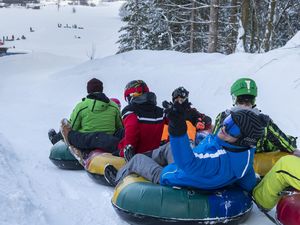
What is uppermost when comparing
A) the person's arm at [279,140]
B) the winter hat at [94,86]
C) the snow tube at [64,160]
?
the winter hat at [94,86]

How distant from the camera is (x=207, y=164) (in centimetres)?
391

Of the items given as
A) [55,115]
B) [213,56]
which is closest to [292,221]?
[55,115]

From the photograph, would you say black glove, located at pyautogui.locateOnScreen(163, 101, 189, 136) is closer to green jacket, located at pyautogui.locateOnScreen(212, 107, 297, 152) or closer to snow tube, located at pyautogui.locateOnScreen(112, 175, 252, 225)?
snow tube, located at pyautogui.locateOnScreen(112, 175, 252, 225)

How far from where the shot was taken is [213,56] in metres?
14.1

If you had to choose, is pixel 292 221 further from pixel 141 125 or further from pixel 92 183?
pixel 92 183

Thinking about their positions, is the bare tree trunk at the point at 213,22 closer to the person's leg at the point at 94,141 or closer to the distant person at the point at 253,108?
the person's leg at the point at 94,141

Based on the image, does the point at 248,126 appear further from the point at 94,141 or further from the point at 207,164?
the point at 94,141

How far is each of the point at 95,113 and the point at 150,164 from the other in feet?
6.88

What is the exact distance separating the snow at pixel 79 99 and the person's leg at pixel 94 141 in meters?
0.42

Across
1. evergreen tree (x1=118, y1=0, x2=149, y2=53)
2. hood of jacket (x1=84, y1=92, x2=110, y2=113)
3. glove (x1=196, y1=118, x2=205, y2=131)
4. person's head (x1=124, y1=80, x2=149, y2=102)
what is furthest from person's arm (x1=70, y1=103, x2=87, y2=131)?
evergreen tree (x1=118, y1=0, x2=149, y2=53)

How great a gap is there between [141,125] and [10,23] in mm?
75447

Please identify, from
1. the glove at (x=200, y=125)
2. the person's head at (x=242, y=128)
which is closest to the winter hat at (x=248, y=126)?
the person's head at (x=242, y=128)

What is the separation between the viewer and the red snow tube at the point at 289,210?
3.79 metres

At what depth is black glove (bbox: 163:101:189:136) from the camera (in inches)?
142
